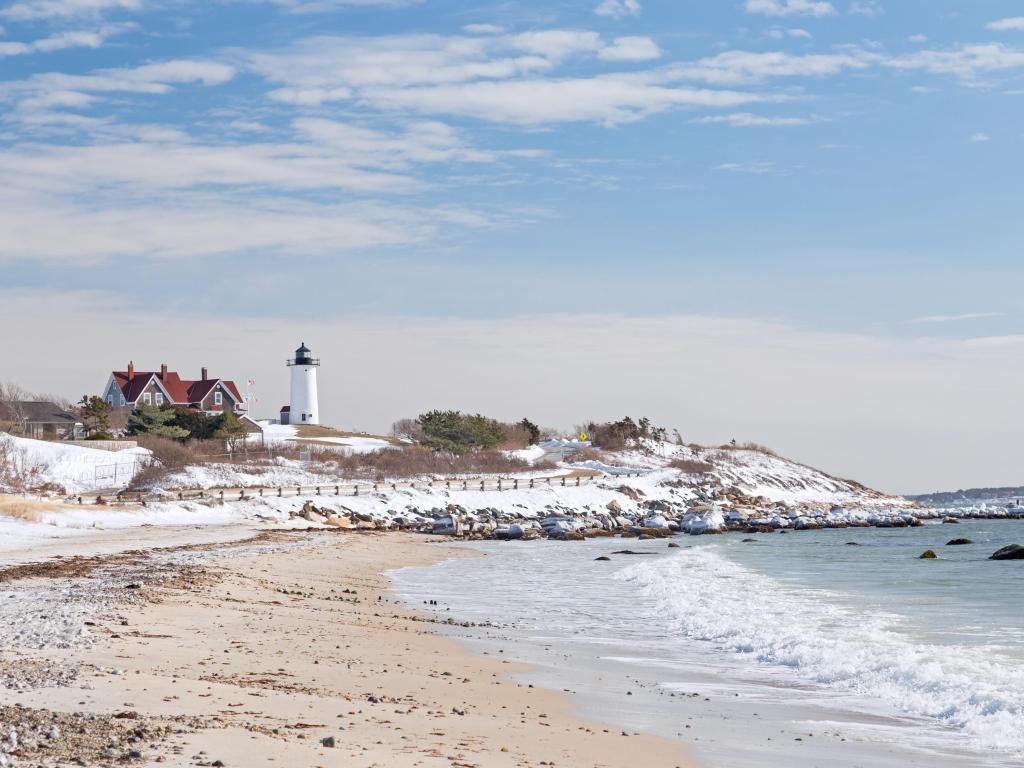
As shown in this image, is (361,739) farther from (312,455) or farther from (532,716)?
(312,455)

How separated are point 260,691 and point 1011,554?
1393 inches

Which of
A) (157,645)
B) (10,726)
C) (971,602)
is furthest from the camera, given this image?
(971,602)

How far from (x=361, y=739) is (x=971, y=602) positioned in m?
19.0

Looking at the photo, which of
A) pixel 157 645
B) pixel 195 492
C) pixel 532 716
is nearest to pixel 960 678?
pixel 532 716

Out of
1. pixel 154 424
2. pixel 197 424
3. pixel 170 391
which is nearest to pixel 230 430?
pixel 197 424

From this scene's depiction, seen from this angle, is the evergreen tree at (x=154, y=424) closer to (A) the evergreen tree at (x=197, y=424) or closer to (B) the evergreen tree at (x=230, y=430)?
(A) the evergreen tree at (x=197, y=424)

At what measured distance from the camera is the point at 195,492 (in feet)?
163

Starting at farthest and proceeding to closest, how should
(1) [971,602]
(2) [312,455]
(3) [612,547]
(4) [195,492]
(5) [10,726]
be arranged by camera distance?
1. (2) [312,455]
2. (4) [195,492]
3. (3) [612,547]
4. (1) [971,602]
5. (5) [10,726]

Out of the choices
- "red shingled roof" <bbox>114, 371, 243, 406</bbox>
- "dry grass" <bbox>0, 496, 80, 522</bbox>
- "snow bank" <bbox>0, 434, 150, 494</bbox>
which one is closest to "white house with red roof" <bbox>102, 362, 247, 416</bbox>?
"red shingled roof" <bbox>114, 371, 243, 406</bbox>

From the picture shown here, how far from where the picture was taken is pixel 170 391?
105188 millimetres

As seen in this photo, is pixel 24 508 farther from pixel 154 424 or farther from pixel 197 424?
pixel 197 424

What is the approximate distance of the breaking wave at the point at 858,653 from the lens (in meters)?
12.0

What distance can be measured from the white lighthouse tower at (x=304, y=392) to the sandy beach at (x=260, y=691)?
8977cm

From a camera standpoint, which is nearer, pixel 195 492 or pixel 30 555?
pixel 30 555
